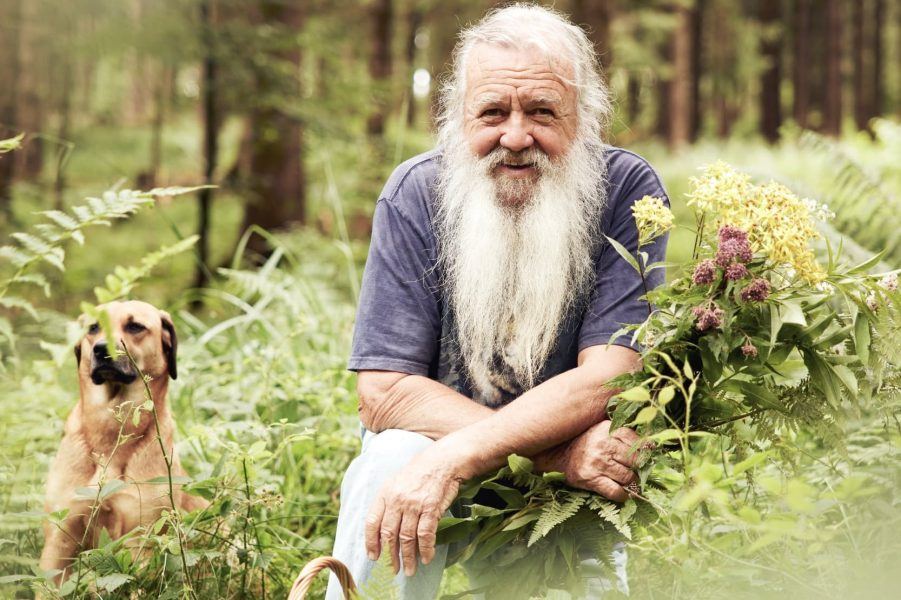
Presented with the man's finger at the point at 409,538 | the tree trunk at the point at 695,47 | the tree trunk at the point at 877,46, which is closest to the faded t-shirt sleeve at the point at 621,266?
the man's finger at the point at 409,538

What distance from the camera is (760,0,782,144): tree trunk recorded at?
62.8ft

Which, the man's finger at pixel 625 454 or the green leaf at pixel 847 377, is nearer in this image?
the green leaf at pixel 847 377

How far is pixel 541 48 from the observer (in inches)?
107

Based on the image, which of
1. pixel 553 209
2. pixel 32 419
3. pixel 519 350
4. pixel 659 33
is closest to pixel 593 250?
pixel 553 209

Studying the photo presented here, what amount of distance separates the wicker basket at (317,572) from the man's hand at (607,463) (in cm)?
62

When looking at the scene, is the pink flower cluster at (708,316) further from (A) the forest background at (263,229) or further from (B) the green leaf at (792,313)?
(A) the forest background at (263,229)

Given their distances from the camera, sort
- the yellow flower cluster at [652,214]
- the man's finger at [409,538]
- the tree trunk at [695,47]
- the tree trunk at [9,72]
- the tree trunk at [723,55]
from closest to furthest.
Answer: the yellow flower cluster at [652,214] < the man's finger at [409,538] < the tree trunk at [9,72] < the tree trunk at [695,47] < the tree trunk at [723,55]

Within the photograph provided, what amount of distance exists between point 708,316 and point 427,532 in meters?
0.87

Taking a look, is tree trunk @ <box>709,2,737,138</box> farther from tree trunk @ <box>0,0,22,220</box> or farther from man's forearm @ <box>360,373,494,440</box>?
man's forearm @ <box>360,373,494,440</box>

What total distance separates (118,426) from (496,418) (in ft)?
3.59

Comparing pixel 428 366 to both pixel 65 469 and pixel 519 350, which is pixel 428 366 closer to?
pixel 519 350

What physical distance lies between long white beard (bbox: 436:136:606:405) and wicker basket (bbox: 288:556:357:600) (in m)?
0.77

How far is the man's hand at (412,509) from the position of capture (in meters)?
2.27

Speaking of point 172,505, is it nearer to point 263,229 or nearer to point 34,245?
point 34,245
